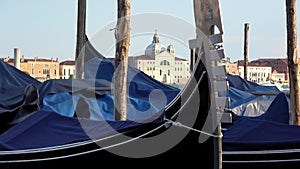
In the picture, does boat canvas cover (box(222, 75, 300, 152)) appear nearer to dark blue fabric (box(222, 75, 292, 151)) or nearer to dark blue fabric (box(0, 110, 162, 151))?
dark blue fabric (box(222, 75, 292, 151))

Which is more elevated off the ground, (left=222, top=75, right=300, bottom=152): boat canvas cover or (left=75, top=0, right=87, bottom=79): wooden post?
(left=75, top=0, right=87, bottom=79): wooden post

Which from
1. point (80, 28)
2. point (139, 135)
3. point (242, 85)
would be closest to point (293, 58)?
point (139, 135)

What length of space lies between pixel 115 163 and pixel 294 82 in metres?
2.86

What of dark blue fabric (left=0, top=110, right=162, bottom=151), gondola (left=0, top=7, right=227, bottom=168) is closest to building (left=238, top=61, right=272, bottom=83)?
dark blue fabric (left=0, top=110, right=162, bottom=151)

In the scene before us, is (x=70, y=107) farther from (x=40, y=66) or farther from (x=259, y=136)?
(x=40, y=66)

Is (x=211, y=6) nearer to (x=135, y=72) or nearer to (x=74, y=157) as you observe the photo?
(x=74, y=157)

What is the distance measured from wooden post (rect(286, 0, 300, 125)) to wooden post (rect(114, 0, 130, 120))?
1.92 meters

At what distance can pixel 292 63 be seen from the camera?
213 inches

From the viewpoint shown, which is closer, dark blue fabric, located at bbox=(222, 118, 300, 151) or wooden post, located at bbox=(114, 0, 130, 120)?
dark blue fabric, located at bbox=(222, 118, 300, 151)

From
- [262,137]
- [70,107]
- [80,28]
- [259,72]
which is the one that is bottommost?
[262,137]

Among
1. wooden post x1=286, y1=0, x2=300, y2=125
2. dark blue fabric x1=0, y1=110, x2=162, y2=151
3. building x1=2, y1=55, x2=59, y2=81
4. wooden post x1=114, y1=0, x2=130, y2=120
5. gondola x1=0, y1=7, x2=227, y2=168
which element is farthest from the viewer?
building x1=2, y1=55, x2=59, y2=81

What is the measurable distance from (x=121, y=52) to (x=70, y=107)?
250 cm

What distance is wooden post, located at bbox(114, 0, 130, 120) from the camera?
16.4 ft

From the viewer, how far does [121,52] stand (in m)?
5.04
